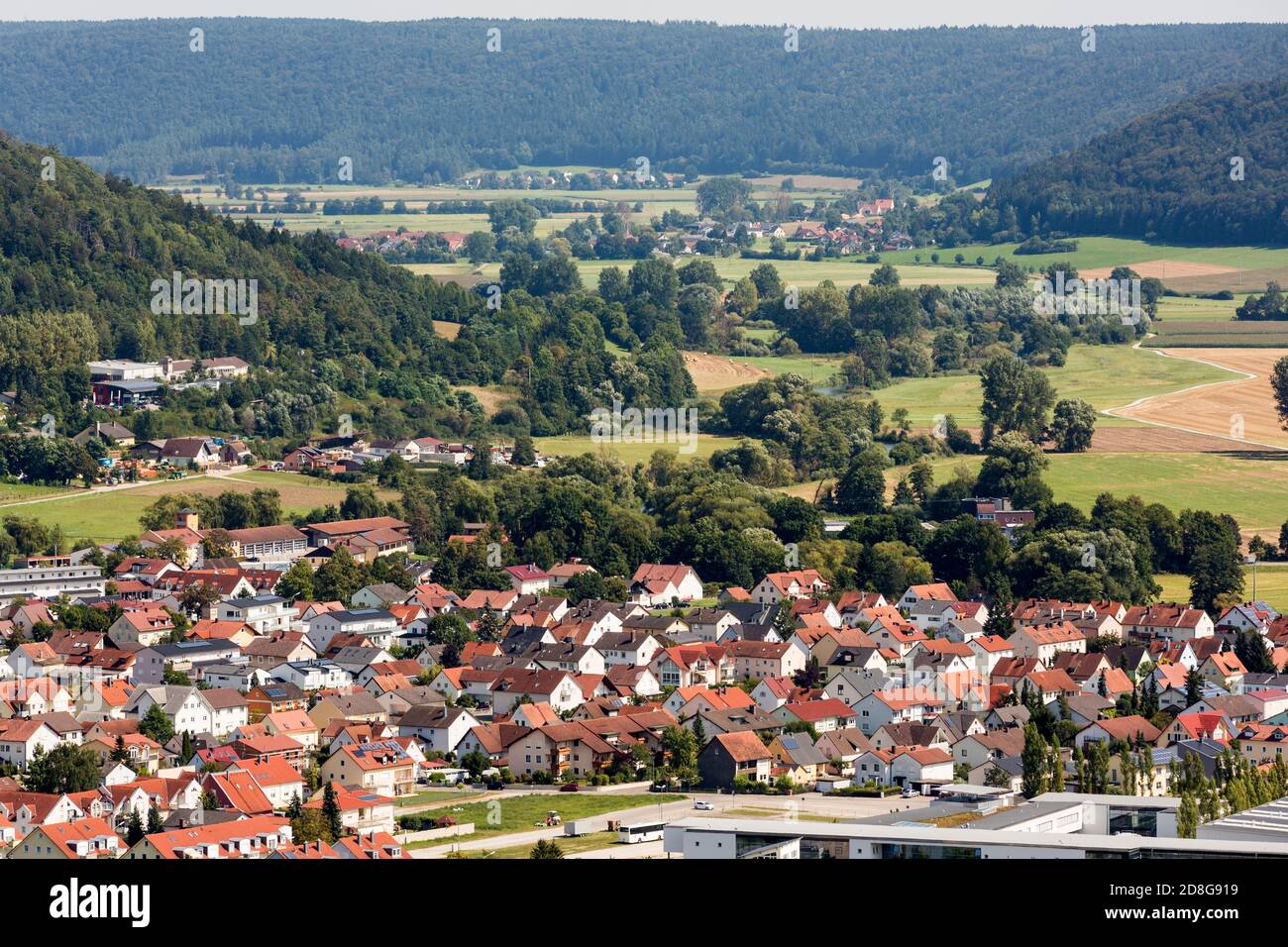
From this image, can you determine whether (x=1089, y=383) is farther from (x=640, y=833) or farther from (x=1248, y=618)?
(x=640, y=833)

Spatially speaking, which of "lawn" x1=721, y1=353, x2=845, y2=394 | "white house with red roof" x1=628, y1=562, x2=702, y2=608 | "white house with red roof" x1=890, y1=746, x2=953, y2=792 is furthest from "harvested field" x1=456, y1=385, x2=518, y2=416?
"white house with red roof" x1=890, y1=746, x2=953, y2=792

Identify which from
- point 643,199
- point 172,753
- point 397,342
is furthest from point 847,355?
point 643,199

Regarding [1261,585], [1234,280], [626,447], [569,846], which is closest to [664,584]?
[1261,585]

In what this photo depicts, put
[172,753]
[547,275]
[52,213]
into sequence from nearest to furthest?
[172,753], [52,213], [547,275]

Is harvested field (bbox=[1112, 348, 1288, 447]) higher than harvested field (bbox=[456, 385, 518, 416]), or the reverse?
harvested field (bbox=[456, 385, 518, 416])

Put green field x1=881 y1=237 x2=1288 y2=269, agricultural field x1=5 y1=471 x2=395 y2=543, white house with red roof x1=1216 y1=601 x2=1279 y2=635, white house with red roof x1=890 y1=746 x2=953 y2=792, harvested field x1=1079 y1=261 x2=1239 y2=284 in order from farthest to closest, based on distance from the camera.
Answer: green field x1=881 y1=237 x2=1288 y2=269 → harvested field x1=1079 y1=261 x2=1239 y2=284 → agricultural field x1=5 y1=471 x2=395 y2=543 → white house with red roof x1=1216 y1=601 x2=1279 y2=635 → white house with red roof x1=890 y1=746 x2=953 y2=792

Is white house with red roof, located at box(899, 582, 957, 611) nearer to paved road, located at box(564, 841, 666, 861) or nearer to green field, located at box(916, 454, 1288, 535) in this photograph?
green field, located at box(916, 454, 1288, 535)

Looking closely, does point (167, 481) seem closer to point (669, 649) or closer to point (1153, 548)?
point (669, 649)
